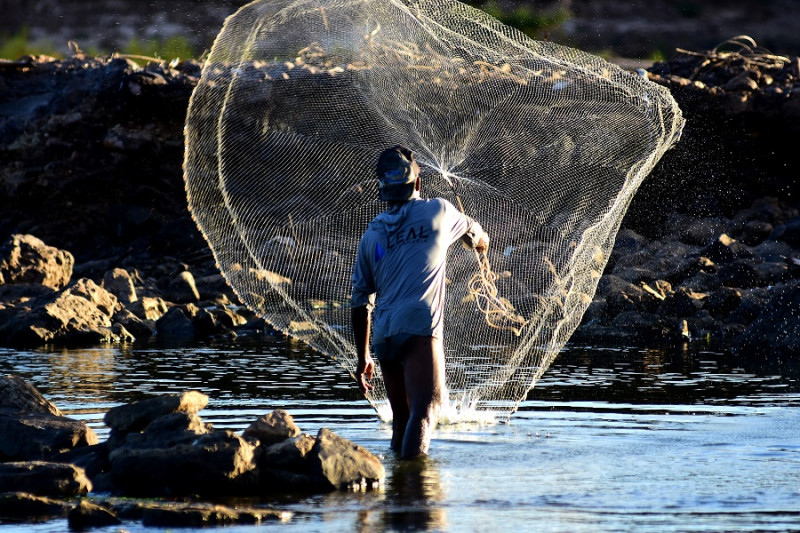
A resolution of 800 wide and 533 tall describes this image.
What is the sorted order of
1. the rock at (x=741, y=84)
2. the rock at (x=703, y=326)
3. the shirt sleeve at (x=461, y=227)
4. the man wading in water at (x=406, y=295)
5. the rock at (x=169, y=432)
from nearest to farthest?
the rock at (x=169, y=432) < the man wading in water at (x=406, y=295) < the shirt sleeve at (x=461, y=227) < the rock at (x=703, y=326) < the rock at (x=741, y=84)

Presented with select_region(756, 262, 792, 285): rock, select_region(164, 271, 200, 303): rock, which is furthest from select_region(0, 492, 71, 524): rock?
select_region(756, 262, 792, 285): rock

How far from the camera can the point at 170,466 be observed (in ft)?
23.6

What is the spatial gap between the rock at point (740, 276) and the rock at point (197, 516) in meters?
13.3

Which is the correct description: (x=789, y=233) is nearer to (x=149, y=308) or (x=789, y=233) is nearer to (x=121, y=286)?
(x=149, y=308)

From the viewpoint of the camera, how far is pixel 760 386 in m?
11.9

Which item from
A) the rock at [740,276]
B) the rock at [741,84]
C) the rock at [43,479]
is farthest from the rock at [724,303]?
the rock at [43,479]

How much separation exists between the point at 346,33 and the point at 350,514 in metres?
5.17

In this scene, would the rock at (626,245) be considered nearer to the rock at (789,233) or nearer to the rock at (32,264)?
the rock at (789,233)

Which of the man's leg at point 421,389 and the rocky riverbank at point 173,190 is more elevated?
A: the rocky riverbank at point 173,190

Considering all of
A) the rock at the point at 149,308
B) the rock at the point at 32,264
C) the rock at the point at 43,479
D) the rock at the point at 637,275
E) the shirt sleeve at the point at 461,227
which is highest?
the rock at the point at 32,264

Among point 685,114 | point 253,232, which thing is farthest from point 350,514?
point 685,114

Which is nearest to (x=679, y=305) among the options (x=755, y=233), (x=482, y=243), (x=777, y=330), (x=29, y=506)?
(x=777, y=330)

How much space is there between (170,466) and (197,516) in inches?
30.7

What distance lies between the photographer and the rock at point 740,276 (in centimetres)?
1873
